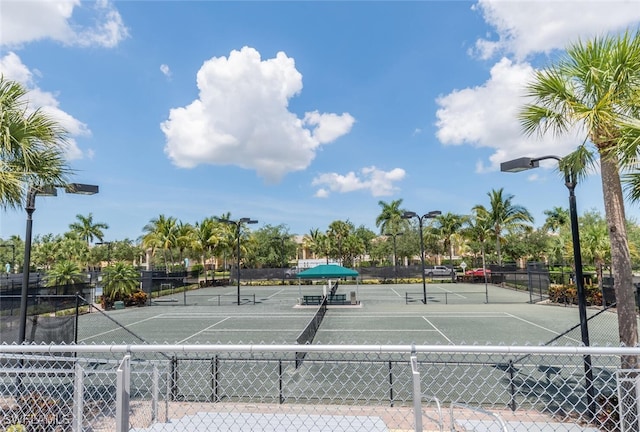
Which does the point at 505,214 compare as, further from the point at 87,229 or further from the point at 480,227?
the point at 87,229

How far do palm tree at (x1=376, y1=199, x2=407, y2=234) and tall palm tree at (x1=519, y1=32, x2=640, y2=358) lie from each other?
179 ft

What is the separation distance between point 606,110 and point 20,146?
8317 millimetres

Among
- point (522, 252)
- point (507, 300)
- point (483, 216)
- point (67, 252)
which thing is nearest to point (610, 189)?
point (507, 300)

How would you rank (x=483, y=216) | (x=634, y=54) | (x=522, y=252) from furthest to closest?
1. (x=522, y=252)
2. (x=483, y=216)
3. (x=634, y=54)

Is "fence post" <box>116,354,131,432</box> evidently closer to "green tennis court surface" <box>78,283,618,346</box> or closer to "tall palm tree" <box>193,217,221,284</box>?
"green tennis court surface" <box>78,283,618,346</box>

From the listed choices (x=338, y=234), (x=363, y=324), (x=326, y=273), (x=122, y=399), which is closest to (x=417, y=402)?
(x=122, y=399)

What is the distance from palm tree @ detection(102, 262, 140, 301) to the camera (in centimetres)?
2541

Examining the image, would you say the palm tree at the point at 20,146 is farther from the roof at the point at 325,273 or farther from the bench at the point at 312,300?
the bench at the point at 312,300

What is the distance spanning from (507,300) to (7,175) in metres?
27.8

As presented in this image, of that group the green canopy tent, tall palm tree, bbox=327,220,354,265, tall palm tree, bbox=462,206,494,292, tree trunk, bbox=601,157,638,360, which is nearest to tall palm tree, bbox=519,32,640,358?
tree trunk, bbox=601,157,638,360

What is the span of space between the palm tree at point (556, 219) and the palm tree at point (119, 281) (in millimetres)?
58648

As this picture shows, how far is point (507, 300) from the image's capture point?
1027 inches

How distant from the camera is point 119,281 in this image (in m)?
25.5

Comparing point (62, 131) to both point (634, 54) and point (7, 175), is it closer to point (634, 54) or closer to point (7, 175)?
point (7, 175)
